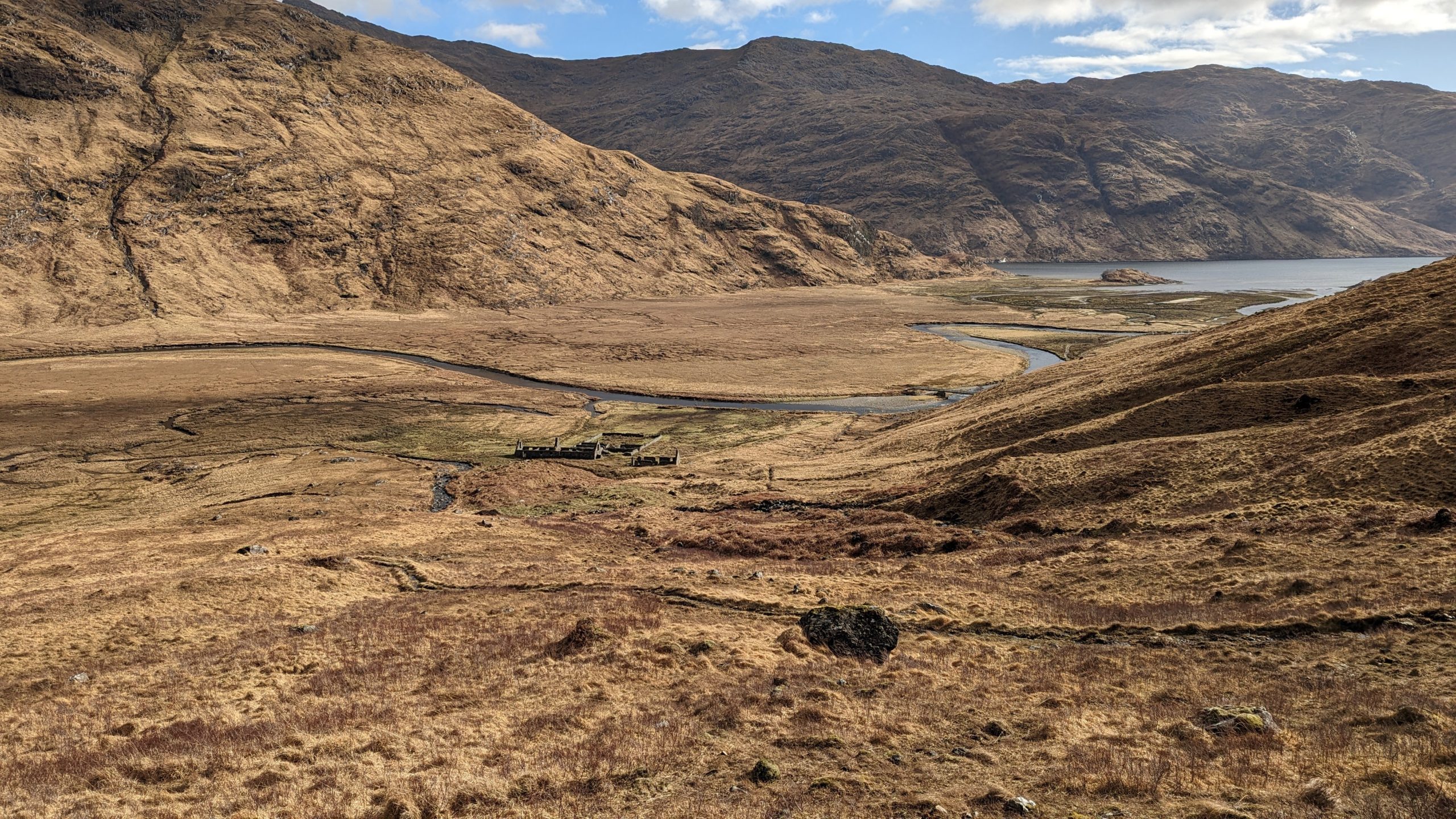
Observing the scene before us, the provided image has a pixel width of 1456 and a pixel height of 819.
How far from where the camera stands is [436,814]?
14586 millimetres

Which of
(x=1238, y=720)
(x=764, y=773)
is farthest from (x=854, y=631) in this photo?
(x=1238, y=720)

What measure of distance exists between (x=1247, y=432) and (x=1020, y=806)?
33.2m

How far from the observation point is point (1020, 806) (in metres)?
12.9

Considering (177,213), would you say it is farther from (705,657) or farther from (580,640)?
(705,657)

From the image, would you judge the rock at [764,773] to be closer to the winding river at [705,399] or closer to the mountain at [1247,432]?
the mountain at [1247,432]

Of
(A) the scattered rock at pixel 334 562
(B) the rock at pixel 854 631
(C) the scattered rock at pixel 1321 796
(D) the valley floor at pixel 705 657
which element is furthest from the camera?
(A) the scattered rock at pixel 334 562

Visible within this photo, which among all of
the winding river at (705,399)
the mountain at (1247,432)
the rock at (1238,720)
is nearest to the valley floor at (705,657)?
the rock at (1238,720)

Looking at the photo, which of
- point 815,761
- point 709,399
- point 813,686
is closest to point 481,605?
point 813,686

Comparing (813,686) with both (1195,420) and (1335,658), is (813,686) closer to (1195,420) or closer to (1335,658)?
(1335,658)

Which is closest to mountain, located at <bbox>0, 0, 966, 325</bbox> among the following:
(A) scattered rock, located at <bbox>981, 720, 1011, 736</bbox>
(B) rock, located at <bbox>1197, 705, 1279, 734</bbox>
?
(A) scattered rock, located at <bbox>981, 720, 1011, 736</bbox>

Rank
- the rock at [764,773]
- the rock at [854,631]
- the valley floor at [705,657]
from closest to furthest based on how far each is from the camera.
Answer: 1. the valley floor at [705,657]
2. the rock at [764,773]
3. the rock at [854,631]

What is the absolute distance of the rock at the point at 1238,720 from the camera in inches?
607

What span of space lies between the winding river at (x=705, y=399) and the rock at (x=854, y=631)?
63.9 m

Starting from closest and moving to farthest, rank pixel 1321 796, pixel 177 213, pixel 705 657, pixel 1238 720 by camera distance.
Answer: pixel 1321 796 → pixel 1238 720 → pixel 705 657 → pixel 177 213
